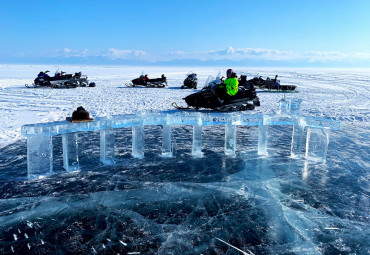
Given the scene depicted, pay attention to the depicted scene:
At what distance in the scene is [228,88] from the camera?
30.9 ft

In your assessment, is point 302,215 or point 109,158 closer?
point 302,215

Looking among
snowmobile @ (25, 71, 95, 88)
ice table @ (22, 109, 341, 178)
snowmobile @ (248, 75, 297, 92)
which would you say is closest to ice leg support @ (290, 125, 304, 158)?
ice table @ (22, 109, 341, 178)

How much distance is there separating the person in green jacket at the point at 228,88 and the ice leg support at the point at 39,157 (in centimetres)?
595

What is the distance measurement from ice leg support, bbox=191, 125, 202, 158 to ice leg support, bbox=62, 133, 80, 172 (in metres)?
2.21

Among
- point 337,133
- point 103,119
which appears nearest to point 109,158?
point 103,119

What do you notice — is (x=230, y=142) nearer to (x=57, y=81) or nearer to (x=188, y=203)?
(x=188, y=203)

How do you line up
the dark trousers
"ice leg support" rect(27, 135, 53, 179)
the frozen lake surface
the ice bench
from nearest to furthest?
the frozen lake surface, "ice leg support" rect(27, 135, 53, 179), the ice bench, the dark trousers

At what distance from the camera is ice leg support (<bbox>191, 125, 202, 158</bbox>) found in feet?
19.1

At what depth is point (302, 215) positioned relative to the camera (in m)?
3.69

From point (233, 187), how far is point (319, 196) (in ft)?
4.05

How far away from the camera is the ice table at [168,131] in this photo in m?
4.86

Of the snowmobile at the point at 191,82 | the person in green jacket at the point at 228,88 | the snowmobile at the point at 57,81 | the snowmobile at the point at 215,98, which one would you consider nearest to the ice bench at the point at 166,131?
the person in green jacket at the point at 228,88

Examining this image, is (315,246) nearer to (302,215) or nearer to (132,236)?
(302,215)

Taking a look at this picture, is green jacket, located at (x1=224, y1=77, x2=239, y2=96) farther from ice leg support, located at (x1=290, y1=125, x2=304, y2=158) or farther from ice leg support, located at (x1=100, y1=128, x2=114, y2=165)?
ice leg support, located at (x1=100, y1=128, x2=114, y2=165)
